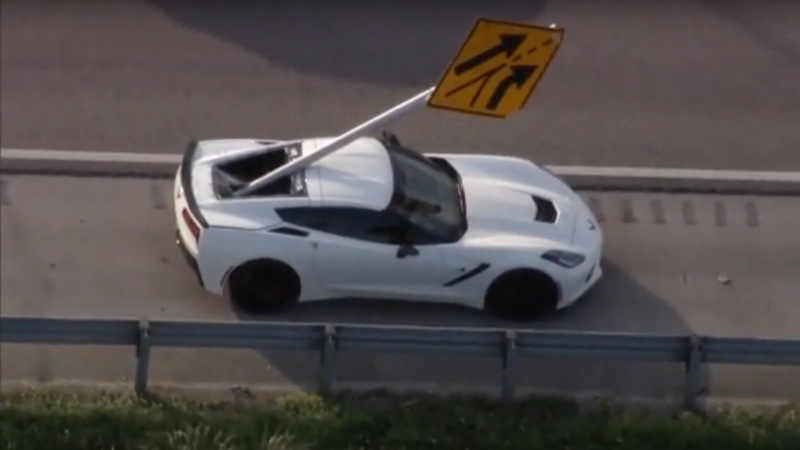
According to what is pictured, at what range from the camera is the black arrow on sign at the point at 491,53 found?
10.7m

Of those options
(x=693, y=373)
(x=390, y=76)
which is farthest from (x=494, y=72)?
(x=390, y=76)

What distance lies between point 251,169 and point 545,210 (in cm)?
233

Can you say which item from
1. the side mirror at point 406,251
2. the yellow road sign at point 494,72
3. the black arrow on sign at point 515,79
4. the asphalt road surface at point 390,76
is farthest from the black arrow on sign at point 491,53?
the asphalt road surface at point 390,76

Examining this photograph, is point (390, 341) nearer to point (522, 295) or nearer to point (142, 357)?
point (142, 357)

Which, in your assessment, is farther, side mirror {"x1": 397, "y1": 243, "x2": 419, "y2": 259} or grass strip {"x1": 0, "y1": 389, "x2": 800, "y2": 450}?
side mirror {"x1": 397, "y1": 243, "x2": 419, "y2": 259}

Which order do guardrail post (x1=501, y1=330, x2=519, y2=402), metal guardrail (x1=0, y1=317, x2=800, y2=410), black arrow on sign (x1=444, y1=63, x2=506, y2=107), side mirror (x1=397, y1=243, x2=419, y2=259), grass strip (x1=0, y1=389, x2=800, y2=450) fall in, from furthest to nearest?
1. side mirror (x1=397, y1=243, x2=419, y2=259)
2. black arrow on sign (x1=444, y1=63, x2=506, y2=107)
3. guardrail post (x1=501, y1=330, x2=519, y2=402)
4. metal guardrail (x1=0, y1=317, x2=800, y2=410)
5. grass strip (x1=0, y1=389, x2=800, y2=450)

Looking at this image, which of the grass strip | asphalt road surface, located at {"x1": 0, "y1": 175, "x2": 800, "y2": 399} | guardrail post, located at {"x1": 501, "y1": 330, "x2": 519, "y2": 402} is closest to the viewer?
the grass strip

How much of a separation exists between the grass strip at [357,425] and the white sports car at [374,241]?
1.37m

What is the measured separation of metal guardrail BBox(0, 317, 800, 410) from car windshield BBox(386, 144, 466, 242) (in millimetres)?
1435

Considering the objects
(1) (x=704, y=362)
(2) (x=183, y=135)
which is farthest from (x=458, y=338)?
(2) (x=183, y=135)

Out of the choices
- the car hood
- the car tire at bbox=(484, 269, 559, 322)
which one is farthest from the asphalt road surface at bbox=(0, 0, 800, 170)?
the car tire at bbox=(484, 269, 559, 322)

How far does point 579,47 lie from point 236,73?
387 centimetres

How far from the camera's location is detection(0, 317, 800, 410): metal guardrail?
→ 1014 cm

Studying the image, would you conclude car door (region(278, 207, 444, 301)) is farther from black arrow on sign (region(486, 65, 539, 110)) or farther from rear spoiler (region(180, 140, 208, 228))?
black arrow on sign (region(486, 65, 539, 110))
